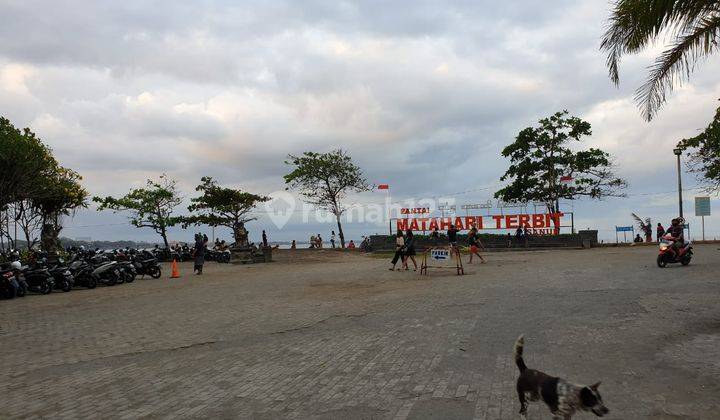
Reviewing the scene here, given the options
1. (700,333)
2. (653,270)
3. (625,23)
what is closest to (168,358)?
(700,333)

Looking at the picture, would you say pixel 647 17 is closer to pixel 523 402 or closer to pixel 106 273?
pixel 523 402

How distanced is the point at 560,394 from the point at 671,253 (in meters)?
14.8

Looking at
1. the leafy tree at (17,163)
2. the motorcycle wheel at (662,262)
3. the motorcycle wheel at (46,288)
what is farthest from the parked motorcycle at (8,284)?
the motorcycle wheel at (662,262)

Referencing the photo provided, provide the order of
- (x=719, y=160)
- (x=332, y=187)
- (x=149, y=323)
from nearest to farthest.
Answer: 1. (x=149, y=323)
2. (x=719, y=160)
3. (x=332, y=187)

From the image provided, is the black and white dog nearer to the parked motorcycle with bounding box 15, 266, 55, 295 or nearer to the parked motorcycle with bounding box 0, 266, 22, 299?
the parked motorcycle with bounding box 0, 266, 22, 299

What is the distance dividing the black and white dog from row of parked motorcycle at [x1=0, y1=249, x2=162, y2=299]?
15.1 metres

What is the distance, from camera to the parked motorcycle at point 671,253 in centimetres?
1562

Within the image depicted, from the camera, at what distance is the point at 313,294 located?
13117 millimetres

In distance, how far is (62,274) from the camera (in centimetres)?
1608

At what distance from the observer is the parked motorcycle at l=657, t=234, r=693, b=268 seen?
15.6 m

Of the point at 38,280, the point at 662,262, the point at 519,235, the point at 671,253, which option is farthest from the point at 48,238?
the point at 671,253

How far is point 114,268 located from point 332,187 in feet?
84.6

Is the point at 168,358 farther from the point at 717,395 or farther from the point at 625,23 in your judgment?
the point at 625,23

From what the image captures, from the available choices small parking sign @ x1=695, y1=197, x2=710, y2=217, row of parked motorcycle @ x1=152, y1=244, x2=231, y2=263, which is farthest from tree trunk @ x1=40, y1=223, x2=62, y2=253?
small parking sign @ x1=695, y1=197, x2=710, y2=217
